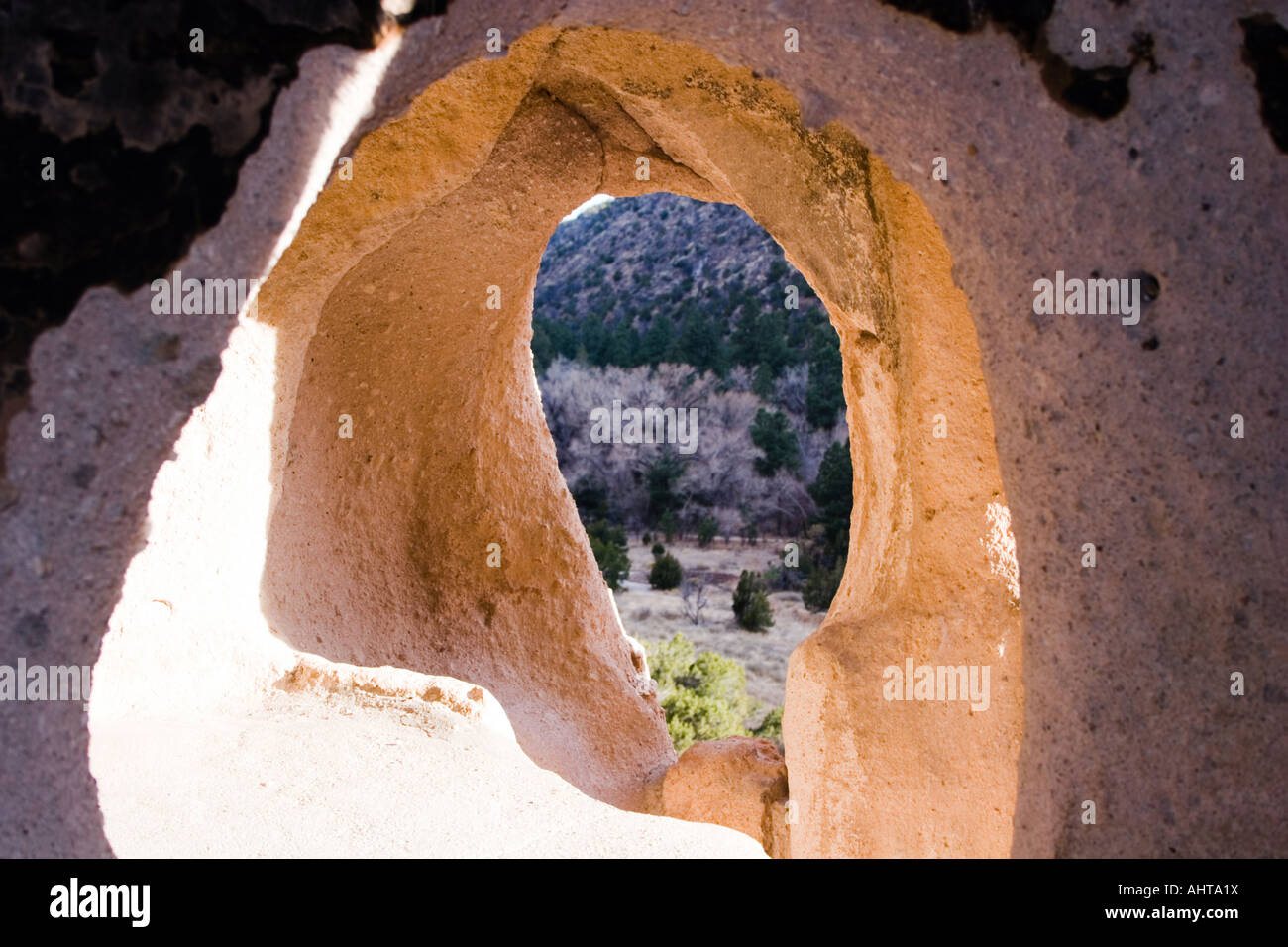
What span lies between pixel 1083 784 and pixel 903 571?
5.27 ft

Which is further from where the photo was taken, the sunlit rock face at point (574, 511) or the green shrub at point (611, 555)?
the green shrub at point (611, 555)

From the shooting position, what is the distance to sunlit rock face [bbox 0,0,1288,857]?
1.77 meters

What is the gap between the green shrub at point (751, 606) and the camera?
43.9ft

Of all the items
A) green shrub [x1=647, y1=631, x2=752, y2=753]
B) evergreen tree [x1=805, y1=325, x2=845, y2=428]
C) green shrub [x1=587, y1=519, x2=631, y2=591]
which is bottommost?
green shrub [x1=647, y1=631, x2=752, y2=753]

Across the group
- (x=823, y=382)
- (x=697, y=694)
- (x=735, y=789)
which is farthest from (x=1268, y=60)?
(x=823, y=382)

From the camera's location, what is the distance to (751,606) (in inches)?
527
